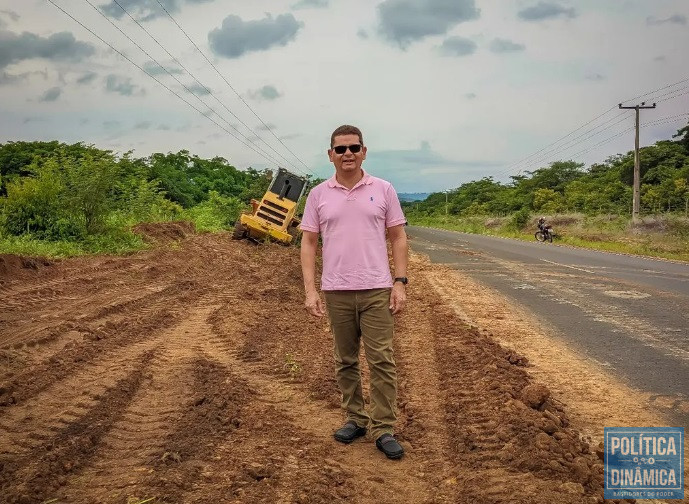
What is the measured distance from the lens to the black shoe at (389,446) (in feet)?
13.2

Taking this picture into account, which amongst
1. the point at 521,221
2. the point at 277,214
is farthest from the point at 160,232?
the point at 521,221

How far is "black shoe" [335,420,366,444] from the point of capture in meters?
4.30

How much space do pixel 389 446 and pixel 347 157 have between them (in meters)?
1.91

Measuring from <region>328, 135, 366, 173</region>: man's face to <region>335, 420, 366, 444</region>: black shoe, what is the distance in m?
1.78

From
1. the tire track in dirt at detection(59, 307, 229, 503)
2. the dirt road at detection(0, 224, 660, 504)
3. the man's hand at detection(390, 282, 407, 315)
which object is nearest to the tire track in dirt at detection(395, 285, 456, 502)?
the dirt road at detection(0, 224, 660, 504)

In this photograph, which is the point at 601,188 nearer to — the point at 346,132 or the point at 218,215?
the point at 218,215

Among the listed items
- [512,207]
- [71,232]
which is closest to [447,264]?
[71,232]

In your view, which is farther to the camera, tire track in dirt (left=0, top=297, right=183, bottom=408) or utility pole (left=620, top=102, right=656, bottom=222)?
utility pole (left=620, top=102, right=656, bottom=222)

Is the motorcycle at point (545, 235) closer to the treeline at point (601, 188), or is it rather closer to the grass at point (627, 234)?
the grass at point (627, 234)

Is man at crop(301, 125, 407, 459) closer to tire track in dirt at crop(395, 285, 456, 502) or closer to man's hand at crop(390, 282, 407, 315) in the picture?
man's hand at crop(390, 282, 407, 315)

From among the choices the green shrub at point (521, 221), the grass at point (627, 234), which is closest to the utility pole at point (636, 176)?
the grass at point (627, 234)

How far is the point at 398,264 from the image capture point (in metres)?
4.21

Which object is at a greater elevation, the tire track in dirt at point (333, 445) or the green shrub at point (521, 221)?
the green shrub at point (521, 221)

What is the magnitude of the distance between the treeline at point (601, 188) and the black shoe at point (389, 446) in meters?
36.3
